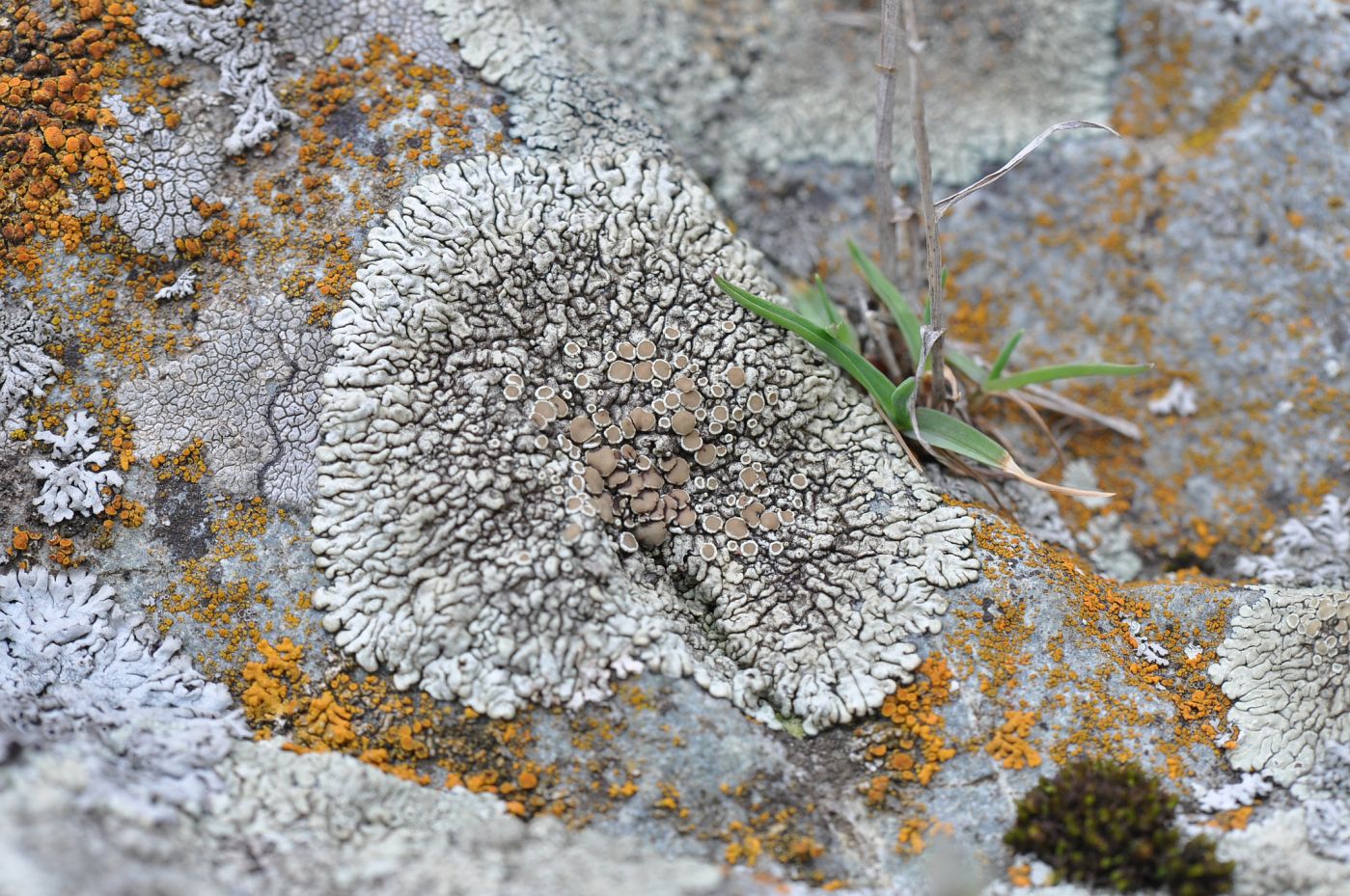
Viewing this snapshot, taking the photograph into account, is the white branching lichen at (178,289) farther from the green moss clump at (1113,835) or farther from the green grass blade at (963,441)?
the green moss clump at (1113,835)

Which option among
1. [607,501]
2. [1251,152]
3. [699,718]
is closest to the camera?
[699,718]

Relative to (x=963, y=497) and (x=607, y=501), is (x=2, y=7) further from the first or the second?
(x=963, y=497)

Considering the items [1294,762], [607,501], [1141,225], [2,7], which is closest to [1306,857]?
[1294,762]

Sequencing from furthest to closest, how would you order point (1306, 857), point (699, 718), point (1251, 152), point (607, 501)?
point (1251, 152) < point (607, 501) < point (699, 718) < point (1306, 857)

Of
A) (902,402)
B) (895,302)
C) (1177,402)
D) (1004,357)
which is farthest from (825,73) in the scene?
(1177,402)

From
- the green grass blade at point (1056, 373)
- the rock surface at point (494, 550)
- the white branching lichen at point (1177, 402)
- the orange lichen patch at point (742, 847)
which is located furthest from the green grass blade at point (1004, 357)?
the orange lichen patch at point (742, 847)

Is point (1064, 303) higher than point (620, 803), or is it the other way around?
point (1064, 303)
